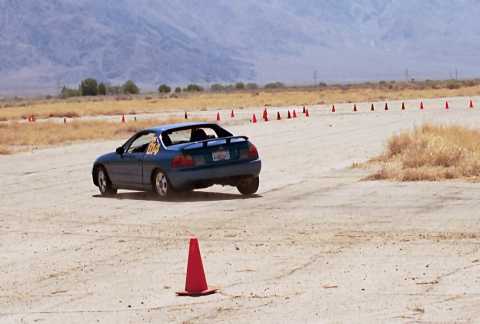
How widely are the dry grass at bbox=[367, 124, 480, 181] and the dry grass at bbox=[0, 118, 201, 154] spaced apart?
619 inches

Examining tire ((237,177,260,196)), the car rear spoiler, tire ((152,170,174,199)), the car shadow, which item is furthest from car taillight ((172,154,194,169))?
tire ((237,177,260,196))

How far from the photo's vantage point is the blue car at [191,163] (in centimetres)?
1944

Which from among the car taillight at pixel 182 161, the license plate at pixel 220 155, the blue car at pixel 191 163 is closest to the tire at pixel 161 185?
the blue car at pixel 191 163

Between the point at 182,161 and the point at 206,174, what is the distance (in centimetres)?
43

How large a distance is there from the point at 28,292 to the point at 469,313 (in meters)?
4.18

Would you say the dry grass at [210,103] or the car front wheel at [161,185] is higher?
the car front wheel at [161,185]

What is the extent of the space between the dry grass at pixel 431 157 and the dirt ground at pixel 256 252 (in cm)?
81

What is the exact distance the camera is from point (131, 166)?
67.8ft

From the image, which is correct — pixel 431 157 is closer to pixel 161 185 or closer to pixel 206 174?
pixel 206 174

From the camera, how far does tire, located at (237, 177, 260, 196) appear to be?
2014 centimetres

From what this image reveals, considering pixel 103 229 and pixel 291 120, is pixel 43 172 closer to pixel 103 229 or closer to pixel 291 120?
pixel 103 229

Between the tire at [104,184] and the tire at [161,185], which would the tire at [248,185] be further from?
the tire at [104,184]

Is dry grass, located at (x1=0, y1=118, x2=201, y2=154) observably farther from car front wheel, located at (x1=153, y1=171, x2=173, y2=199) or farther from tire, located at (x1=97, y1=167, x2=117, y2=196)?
car front wheel, located at (x1=153, y1=171, x2=173, y2=199)

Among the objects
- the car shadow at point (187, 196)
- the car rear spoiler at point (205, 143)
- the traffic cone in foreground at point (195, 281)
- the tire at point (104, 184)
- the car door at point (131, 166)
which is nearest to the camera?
the traffic cone in foreground at point (195, 281)
